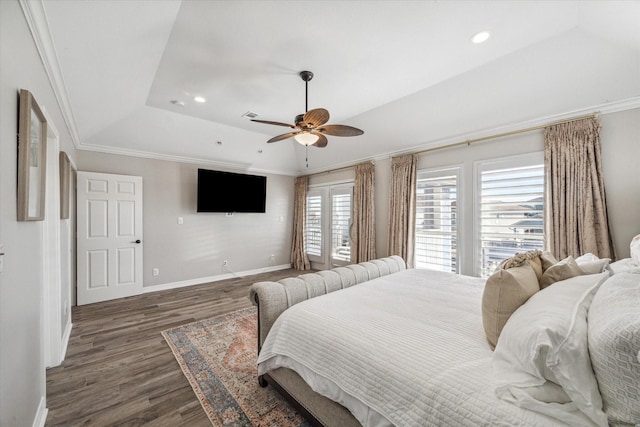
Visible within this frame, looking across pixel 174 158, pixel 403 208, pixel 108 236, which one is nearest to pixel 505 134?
pixel 403 208

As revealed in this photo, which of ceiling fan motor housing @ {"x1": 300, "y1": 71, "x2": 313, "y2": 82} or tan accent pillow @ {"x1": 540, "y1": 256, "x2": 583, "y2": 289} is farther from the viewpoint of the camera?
ceiling fan motor housing @ {"x1": 300, "y1": 71, "x2": 313, "y2": 82}

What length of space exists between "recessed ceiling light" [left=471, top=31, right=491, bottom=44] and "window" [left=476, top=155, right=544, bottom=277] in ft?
5.46

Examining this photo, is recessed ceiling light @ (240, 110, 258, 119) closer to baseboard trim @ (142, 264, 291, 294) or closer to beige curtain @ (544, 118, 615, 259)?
baseboard trim @ (142, 264, 291, 294)

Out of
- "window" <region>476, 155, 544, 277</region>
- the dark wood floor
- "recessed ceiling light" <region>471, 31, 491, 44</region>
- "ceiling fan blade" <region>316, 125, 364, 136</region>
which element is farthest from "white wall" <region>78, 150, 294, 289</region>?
"recessed ceiling light" <region>471, 31, 491, 44</region>

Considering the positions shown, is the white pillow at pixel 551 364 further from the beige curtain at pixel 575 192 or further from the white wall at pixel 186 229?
the white wall at pixel 186 229

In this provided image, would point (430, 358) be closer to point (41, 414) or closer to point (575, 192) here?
point (41, 414)

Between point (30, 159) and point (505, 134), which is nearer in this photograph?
point (30, 159)

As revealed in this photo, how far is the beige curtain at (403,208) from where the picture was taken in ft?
13.8

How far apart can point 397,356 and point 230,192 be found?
469 centimetres

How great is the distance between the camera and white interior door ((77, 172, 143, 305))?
3816 millimetres

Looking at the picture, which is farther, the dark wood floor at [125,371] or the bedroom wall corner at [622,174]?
the bedroom wall corner at [622,174]

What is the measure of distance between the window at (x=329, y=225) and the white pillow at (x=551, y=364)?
4.40m

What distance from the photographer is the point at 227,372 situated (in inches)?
85.5

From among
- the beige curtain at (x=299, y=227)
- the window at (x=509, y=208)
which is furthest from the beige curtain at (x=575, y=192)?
the beige curtain at (x=299, y=227)
